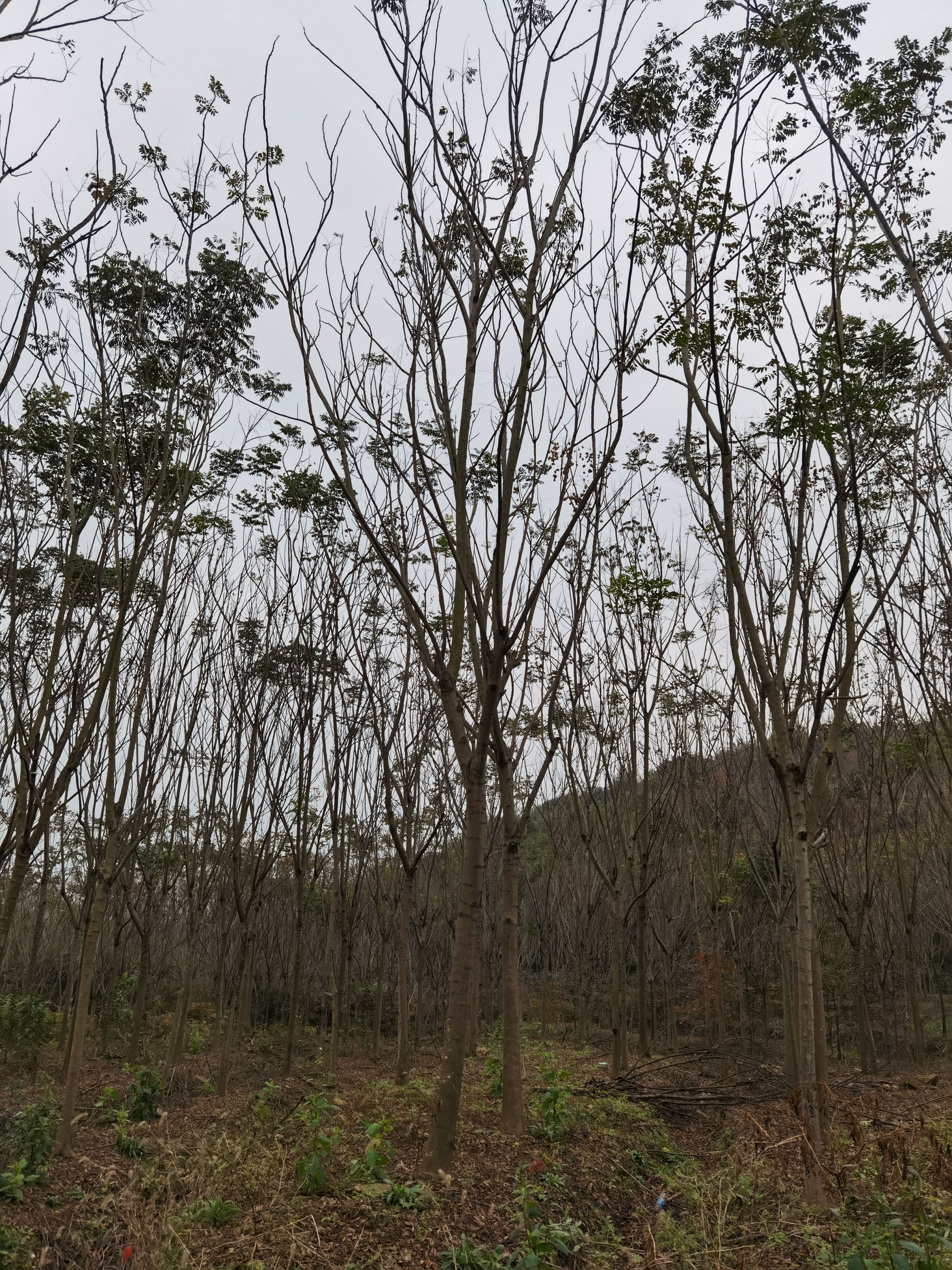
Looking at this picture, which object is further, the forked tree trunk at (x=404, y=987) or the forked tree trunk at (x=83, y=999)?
the forked tree trunk at (x=404, y=987)

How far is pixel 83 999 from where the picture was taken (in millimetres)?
5141

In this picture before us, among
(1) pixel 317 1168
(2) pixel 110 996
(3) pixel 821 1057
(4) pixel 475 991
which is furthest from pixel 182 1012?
(3) pixel 821 1057

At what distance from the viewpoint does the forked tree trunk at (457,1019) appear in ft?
14.1

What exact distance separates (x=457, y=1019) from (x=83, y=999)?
2.58 m

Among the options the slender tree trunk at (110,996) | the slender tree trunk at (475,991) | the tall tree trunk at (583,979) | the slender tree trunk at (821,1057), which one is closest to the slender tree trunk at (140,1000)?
the slender tree trunk at (110,996)

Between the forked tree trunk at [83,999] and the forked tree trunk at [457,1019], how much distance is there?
2247 millimetres

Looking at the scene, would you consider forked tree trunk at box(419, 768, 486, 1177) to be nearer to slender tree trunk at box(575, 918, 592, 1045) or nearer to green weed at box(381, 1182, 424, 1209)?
green weed at box(381, 1182, 424, 1209)

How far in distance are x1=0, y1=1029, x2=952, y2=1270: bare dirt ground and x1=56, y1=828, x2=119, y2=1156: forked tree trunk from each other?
18 centimetres

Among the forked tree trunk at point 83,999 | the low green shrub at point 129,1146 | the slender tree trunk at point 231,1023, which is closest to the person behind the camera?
the forked tree trunk at point 83,999

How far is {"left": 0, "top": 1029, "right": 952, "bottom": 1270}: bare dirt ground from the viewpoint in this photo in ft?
11.5

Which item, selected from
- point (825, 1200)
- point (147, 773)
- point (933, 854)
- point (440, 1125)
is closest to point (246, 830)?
point (147, 773)

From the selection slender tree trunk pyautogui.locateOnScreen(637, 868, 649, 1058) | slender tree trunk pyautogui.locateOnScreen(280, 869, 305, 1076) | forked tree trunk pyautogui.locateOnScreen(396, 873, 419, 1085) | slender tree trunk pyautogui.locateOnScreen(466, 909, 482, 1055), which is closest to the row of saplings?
slender tree trunk pyautogui.locateOnScreen(466, 909, 482, 1055)

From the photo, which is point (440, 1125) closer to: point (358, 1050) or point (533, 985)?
point (358, 1050)

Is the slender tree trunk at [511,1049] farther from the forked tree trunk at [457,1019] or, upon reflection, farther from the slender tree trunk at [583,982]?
the slender tree trunk at [583,982]
